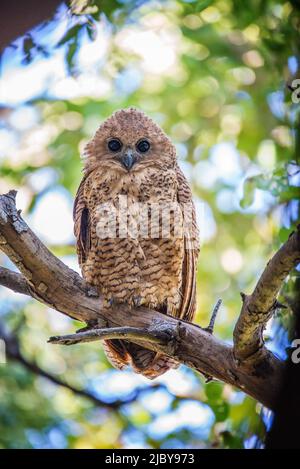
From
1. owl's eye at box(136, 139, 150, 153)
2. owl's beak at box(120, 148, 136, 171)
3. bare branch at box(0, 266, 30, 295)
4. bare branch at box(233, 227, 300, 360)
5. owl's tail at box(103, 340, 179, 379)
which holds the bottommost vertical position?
bare branch at box(233, 227, 300, 360)

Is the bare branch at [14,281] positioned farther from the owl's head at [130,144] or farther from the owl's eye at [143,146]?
the owl's eye at [143,146]

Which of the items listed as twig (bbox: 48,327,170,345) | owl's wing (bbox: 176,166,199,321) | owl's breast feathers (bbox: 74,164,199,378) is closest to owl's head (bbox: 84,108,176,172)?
owl's breast feathers (bbox: 74,164,199,378)

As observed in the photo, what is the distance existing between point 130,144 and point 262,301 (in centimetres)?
A: 211

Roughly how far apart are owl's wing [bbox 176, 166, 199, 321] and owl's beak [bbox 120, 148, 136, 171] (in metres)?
0.37

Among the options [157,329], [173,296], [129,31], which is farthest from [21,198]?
[157,329]

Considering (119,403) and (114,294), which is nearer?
(114,294)

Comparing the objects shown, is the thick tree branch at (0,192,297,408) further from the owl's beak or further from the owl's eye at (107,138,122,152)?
the owl's eye at (107,138,122,152)

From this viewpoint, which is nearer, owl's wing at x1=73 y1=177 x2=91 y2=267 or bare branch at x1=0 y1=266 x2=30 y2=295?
bare branch at x1=0 y1=266 x2=30 y2=295

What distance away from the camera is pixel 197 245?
4445 millimetres

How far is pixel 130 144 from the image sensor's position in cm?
466

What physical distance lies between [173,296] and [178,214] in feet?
1.70

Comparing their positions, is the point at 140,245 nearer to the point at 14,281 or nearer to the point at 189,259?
the point at 189,259

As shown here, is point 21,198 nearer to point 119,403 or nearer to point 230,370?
point 119,403

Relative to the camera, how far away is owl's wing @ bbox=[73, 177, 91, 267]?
4336 mm
